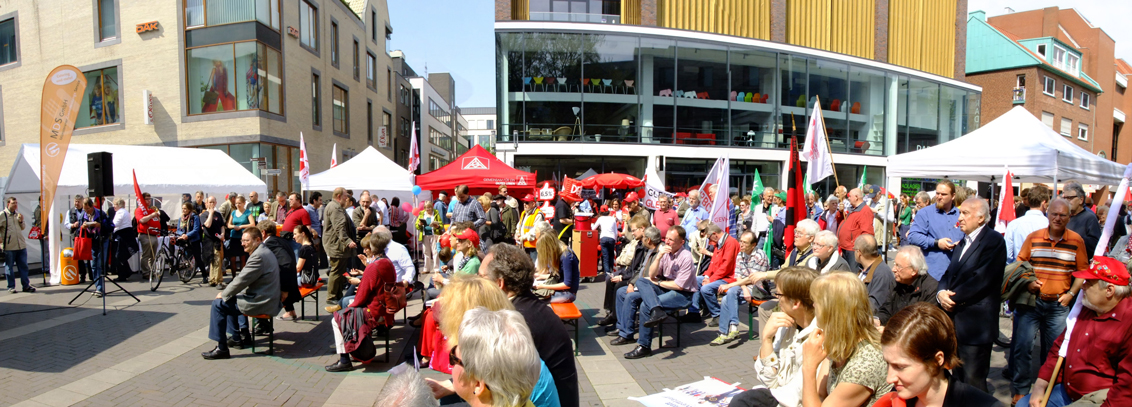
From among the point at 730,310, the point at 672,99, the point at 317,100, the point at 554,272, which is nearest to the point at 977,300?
the point at 730,310

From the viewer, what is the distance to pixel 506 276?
3555 millimetres

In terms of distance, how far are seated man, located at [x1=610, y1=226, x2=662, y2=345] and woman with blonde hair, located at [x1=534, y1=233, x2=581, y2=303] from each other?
59 cm

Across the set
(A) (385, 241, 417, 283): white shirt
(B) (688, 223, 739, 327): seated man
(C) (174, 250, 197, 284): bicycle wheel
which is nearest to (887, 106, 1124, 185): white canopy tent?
(B) (688, 223, 739, 327): seated man

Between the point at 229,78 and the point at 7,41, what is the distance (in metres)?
13.0

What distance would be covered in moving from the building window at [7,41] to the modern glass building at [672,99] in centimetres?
2127

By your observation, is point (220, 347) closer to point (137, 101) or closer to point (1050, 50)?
point (137, 101)

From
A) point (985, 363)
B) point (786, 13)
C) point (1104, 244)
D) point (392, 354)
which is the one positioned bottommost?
point (392, 354)

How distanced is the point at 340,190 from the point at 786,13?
79.7ft

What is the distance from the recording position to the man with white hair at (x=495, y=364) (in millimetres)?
2096

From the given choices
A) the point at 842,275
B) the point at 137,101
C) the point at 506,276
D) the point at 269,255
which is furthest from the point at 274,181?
the point at 842,275

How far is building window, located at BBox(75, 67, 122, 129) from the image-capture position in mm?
22000

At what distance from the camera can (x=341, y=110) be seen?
91.8 ft

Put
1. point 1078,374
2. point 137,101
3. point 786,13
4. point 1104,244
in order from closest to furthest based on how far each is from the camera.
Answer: point 1078,374 → point 1104,244 → point 137,101 → point 786,13

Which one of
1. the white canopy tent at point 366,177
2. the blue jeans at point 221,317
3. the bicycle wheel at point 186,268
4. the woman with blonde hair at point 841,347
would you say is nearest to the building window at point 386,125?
the white canopy tent at point 366,177
